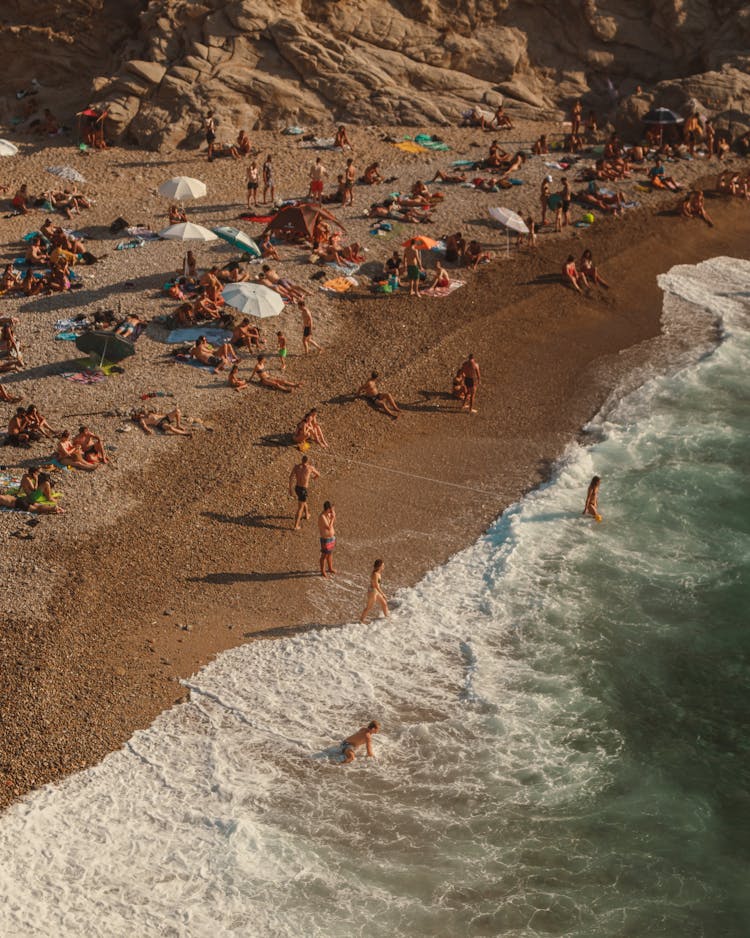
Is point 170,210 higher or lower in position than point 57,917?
higher

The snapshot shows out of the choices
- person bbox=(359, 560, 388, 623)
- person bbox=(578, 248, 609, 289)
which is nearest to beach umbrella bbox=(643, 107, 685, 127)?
person bbox=(578, 248, 609, 289)

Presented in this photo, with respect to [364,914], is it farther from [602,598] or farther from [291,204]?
[291,204]

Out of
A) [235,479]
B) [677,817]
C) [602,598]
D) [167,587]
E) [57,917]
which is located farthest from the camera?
[235,479]

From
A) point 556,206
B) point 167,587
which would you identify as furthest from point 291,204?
point 167,587

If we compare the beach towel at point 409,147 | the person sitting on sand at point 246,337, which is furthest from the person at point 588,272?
the person sitting on sand at point 246,337

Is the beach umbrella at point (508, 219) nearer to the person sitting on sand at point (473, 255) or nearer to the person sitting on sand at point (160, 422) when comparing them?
the person sitting on sand at point (473, 255)

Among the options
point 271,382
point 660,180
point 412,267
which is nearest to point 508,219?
point 412,267
